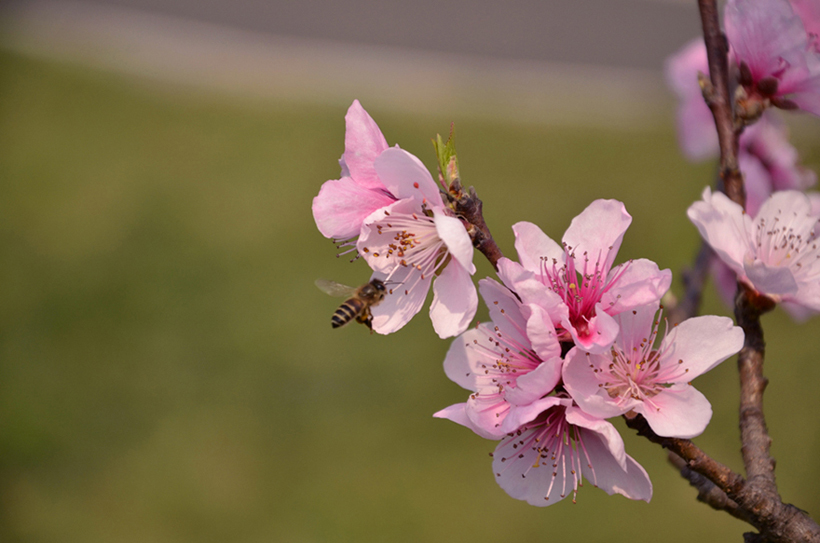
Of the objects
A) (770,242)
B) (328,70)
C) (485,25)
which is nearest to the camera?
(770,242)

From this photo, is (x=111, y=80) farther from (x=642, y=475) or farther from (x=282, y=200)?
(x=642, y=475)

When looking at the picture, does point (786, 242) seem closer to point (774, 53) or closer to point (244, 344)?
point (774, 53)

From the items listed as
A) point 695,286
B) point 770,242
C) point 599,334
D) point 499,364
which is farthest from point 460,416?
point 695,286

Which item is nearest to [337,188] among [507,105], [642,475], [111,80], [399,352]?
[642,475]

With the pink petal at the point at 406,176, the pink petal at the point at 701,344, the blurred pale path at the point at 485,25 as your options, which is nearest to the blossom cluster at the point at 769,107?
the pink petal at the point at 701,344

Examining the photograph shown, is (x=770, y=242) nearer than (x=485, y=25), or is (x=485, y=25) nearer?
(x=770, y=242)

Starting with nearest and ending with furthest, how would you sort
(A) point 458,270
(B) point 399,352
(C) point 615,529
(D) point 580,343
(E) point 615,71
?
(D) point 580,343, (A) point 458,270, (C) point 615,529, (B) point 399,352, (E) point 615,71

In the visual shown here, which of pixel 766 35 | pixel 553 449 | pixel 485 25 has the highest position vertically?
pixel 485 25
